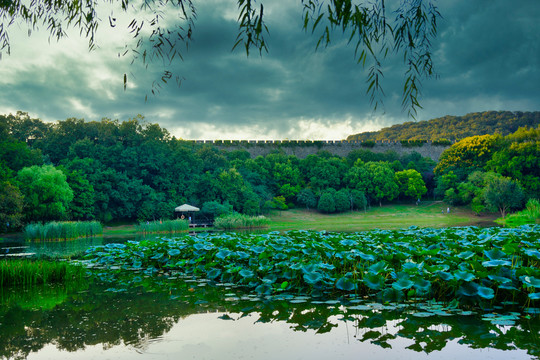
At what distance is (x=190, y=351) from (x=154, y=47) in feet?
7.90

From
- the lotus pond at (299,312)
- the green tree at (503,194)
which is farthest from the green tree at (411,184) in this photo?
the lotus pond at (299,312)

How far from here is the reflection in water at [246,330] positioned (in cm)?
287

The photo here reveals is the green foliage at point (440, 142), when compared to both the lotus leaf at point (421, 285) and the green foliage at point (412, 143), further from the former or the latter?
the lotus leaf at point (421, 285)

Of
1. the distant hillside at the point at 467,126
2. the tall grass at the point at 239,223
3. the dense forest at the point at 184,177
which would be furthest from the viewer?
the distant hillside at the point at 467,126

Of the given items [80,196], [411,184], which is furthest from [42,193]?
[411,184]

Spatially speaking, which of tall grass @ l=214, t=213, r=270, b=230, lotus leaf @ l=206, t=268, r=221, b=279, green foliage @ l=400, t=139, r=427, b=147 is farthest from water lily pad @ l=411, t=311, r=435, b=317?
green foliage @ l=400, t=139, r=427, b=147

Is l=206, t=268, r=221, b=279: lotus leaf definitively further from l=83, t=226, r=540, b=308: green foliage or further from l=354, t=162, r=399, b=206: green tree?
l=354, t=162, r=399, b=206: green tree

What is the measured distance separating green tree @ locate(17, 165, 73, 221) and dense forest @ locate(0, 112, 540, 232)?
0.05 meters

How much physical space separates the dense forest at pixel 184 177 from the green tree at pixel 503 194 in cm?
8

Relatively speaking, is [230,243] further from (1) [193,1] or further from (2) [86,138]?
(2) [86,138]

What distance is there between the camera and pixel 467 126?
7750 centimetres

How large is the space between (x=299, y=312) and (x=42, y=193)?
21.4 m

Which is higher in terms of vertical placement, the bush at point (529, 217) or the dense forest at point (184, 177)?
the dense forest at point (184, 177)

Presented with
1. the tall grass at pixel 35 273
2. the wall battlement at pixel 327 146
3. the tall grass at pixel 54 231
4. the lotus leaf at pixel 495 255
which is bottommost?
the tall grass at pixel 54 231
